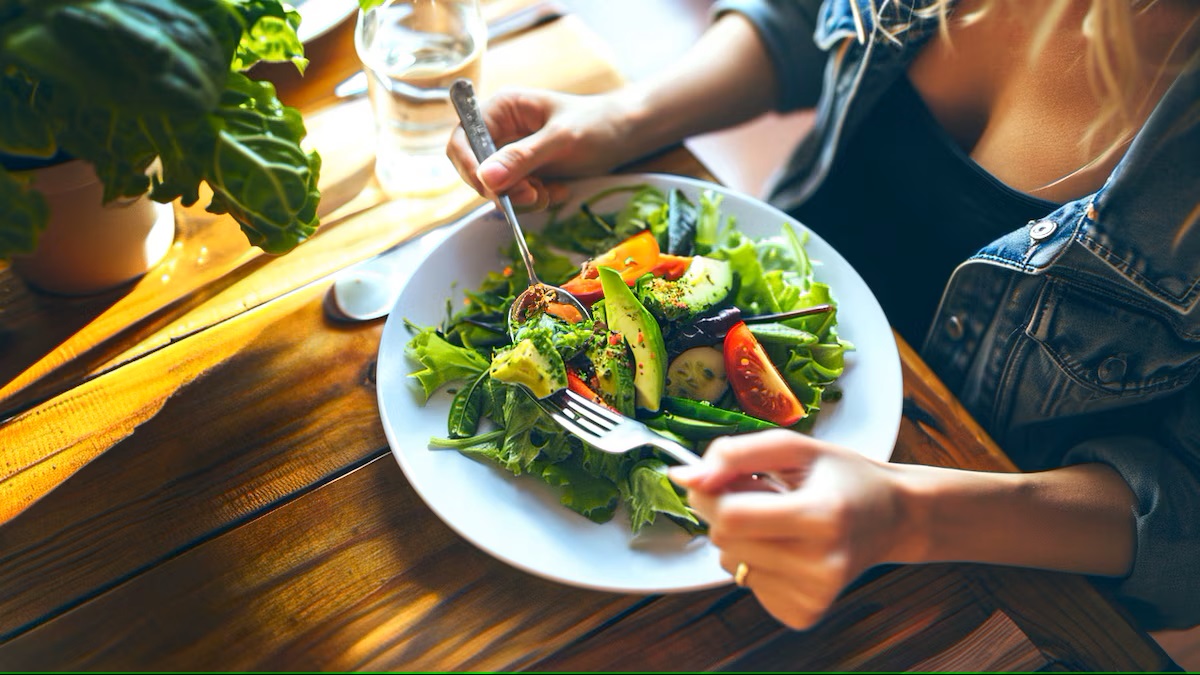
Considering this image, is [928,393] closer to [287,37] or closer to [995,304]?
[995,304]

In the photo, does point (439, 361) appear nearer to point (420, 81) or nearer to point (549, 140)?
point (549, 140)

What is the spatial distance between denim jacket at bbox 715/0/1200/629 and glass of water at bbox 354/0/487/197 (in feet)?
1.89

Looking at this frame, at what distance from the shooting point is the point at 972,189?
117cm

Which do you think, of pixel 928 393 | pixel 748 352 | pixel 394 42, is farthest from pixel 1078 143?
pixel 394 42

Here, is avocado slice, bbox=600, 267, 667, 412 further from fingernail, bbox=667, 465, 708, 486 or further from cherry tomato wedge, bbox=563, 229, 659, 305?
fingernail, bbox=667, 465, 708, 486

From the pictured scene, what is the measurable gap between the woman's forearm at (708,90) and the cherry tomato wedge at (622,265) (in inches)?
9.5

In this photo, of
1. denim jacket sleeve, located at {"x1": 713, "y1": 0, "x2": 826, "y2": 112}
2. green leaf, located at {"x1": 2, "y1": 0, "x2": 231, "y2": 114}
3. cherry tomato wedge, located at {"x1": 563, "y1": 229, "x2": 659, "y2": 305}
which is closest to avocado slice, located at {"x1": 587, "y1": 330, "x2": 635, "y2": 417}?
cherry tomato wedge, located at {"x1": 563, "y1": 229, "x2": 659, "y2": 305}

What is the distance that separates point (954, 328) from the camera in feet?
3.94

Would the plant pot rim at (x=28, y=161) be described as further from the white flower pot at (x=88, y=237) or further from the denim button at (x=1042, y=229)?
the denim button at (x=1042, y=229)

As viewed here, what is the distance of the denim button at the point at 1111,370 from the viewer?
993 millimetres

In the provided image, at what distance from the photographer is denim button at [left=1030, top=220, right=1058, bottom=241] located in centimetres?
101

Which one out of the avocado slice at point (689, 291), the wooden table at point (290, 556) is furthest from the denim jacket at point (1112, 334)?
the avocado slice at point (689, 291)

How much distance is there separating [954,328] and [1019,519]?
1.21 ft

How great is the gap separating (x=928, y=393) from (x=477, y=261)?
61 cm
